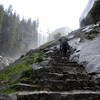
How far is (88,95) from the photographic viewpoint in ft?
17.6

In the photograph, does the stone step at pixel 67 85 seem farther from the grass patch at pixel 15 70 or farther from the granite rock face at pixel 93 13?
the granite rock face at pixel 93 13

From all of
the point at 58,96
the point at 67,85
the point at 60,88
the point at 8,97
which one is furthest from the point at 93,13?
the point at 8,97

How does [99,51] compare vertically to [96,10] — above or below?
below

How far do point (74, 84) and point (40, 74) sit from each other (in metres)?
1.64

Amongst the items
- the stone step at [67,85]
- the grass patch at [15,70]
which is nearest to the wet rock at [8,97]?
the stone step at [67,85]

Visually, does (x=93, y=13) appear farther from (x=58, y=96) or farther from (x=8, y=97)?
(x=8, y=97)

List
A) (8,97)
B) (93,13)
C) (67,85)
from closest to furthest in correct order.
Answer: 1. (8,97)
2. (67,85)
3. (93,13)

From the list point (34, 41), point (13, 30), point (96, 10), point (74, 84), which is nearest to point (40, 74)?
point (74, 84)

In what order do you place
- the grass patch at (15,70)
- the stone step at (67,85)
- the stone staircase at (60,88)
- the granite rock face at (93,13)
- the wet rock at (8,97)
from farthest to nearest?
the granite rock face at (93,13) < the grass patch at (15,70) < the stone step at (67,85) < the stone staircase at (60,88) < the wet rock at (8,97)

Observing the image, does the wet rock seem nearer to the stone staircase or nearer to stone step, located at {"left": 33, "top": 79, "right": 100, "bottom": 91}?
the stone staircase

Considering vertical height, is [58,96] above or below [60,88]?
below

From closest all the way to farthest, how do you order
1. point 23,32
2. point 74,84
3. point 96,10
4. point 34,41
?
point 74,84 < point 96,10 < point 23,32 < point 34,41

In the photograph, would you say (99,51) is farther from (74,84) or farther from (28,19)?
(28,19)

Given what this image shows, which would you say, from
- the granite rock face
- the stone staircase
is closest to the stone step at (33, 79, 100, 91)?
the stone staircase
